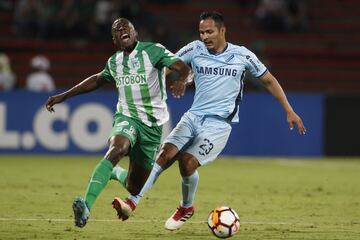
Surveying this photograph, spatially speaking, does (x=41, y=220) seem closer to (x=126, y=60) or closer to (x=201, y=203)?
(x=126, y=60)

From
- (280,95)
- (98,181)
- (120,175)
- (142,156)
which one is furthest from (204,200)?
(98,181)

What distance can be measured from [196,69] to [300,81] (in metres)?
14.2

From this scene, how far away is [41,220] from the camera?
9102 millimetres

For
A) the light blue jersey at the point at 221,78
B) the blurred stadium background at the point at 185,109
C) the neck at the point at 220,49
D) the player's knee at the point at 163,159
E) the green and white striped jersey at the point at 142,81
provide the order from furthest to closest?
the blurred stadium background at the point at 185,109 < the neck at the point at 220,49 < the light blue jersey at the point at 221,78 < the green and white striped jersey at the point at 142,81 < the player's knee at the point at 163,159

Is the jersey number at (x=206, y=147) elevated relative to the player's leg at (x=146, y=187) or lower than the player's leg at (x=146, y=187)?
elevated

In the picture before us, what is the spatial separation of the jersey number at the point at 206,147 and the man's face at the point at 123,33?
121 cm

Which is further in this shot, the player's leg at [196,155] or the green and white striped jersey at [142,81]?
the green and white striped jersey at [142,81]

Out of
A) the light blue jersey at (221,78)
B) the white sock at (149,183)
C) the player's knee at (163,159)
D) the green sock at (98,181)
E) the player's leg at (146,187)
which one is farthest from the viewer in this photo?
the light blue jersey at (221,78)

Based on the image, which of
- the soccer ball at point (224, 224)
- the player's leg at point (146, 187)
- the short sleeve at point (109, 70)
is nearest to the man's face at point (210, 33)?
the short sleeve at point (109, 70)

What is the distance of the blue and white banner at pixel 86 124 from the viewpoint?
59.4 ft

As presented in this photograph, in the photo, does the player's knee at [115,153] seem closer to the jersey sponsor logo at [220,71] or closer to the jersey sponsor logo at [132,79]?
→ the jersey sponsor logo at [132,79]

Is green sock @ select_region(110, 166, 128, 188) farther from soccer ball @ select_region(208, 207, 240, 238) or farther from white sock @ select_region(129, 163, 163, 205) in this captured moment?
soccer ball @ select_region(208, 207, 240, 238)

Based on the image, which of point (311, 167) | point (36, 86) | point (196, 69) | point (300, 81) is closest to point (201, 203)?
point (196, 69)

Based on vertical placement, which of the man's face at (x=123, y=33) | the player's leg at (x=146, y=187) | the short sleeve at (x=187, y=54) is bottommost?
the player's leg at (x=146, y=187)
